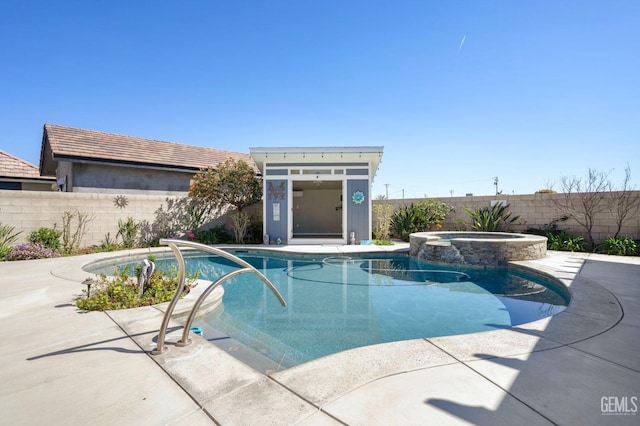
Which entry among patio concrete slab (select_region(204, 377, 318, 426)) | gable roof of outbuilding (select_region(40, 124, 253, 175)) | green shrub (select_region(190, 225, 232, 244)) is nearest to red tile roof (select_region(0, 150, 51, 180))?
gable roof of outbuilding (select_region(40, 124, 253, 175))

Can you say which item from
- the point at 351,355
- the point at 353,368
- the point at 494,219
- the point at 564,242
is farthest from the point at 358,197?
the point at 353,368

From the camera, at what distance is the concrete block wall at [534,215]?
8.96 metres

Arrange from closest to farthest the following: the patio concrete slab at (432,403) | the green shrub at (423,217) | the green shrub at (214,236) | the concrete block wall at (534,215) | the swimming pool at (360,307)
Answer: the patio concrete slab at (432,403)
the swimming pool at (360,307)
the concrete block wall at (534,215)
the green shrub at (214,236)
the green shrub at (423,217)

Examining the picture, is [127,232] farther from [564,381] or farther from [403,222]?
[564,381]

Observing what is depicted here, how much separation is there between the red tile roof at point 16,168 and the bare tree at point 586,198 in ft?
78.4

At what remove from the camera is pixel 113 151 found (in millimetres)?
12516

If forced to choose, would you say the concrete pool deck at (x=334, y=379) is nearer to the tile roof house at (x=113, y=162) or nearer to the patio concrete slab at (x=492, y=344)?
the patio concrete slab at (x=492, y=344)

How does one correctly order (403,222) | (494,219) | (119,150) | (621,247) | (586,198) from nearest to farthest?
(621,247)
(586,198)
(494,219)
(119,150)
(403,222)

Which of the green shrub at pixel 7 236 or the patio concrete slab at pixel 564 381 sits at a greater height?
the green shrub at pixel 7 236

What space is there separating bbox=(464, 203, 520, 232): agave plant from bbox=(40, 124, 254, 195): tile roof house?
11.2 metres

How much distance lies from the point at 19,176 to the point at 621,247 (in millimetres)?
25011

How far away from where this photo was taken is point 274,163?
11.5 metres

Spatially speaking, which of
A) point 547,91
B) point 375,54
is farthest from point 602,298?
point 375,54

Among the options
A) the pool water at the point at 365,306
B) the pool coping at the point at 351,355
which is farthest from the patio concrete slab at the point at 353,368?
the pool water at the point at 365,306
